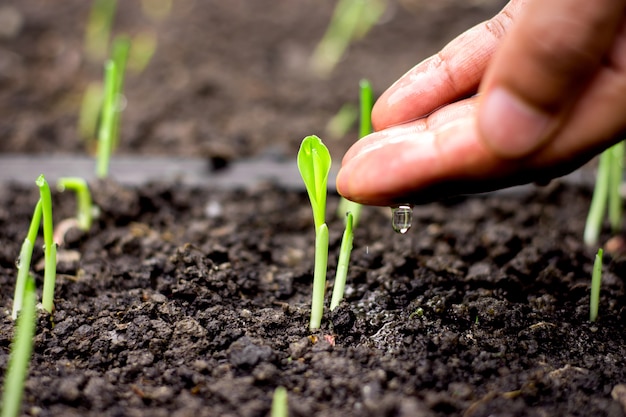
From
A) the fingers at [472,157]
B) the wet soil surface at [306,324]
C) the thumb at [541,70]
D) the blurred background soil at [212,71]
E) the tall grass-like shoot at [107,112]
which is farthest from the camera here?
the blurred background soil at [212,71]

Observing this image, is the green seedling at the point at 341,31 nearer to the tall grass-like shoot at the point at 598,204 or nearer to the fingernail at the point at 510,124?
the tall grass-like shoot at the point at 598,204

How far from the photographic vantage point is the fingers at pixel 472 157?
32.4 inches

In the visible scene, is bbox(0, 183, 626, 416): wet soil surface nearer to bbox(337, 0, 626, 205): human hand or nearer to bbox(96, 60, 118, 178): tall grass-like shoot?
bbox(96, 60, 118, 178): tall grass-like shoot

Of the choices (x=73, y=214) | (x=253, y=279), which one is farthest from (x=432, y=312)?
(x=73, y=214)

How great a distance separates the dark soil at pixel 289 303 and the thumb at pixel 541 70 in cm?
40

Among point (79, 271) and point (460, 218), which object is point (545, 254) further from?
point (79, 271)

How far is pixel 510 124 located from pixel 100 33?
7.81ft

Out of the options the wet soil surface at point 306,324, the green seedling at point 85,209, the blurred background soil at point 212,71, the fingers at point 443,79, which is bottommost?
the wet soil surface at point 306,324

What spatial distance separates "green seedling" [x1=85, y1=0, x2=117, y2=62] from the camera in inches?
105

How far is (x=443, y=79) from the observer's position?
3.89ft

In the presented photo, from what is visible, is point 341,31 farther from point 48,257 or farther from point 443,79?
point 48,257

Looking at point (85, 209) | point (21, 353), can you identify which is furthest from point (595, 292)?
point (85, 209)

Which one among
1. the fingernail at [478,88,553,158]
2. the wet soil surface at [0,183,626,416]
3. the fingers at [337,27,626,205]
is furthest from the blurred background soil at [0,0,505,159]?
the fingernail at [478,88,553,158]

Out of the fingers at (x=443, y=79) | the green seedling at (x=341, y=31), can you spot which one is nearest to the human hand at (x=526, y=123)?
the fingers at (x=443, y=79)
